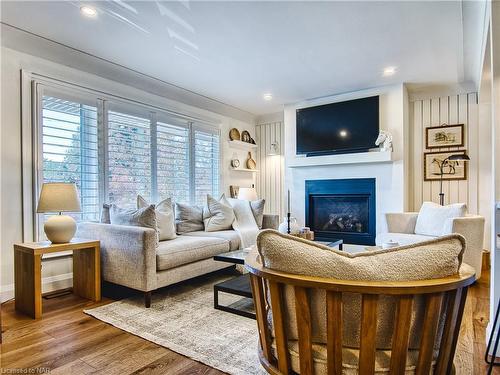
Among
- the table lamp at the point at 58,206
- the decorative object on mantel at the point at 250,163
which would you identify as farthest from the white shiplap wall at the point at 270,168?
the table lamp at the point at 58,206

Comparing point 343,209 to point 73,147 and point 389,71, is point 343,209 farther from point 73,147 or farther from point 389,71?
point 73,147

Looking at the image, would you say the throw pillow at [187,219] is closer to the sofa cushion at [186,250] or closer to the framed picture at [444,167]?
the sofa cushion at [186,250]

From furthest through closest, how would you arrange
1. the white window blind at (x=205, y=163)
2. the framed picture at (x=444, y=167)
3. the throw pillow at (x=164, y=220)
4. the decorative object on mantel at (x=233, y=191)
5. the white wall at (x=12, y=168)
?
1. the decorative object on mantel at (x=233, y=191)
2. the white window blind at (x=205, y=163)
3. the framed picture at (x=444, y=167)
4. the throw pillow at (x=164, y=220)
5. the white wall at (x=12, y=168)

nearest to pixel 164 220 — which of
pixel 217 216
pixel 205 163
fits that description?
pixel 217 216

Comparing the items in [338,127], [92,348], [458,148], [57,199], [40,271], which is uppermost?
[338,127]

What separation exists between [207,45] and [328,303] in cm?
286

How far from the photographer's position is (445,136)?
4.43m

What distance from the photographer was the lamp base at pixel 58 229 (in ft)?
8.70

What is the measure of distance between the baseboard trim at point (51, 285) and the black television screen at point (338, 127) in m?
3.63

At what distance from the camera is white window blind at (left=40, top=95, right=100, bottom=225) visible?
3.05 m

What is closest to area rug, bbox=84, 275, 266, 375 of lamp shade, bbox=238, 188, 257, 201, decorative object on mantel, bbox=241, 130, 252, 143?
lamp shade, bbox=238, 188, 257, 201

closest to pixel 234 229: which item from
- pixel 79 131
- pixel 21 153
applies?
pixel 79 131

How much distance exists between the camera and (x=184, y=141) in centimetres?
464

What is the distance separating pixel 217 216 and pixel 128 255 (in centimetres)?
157
